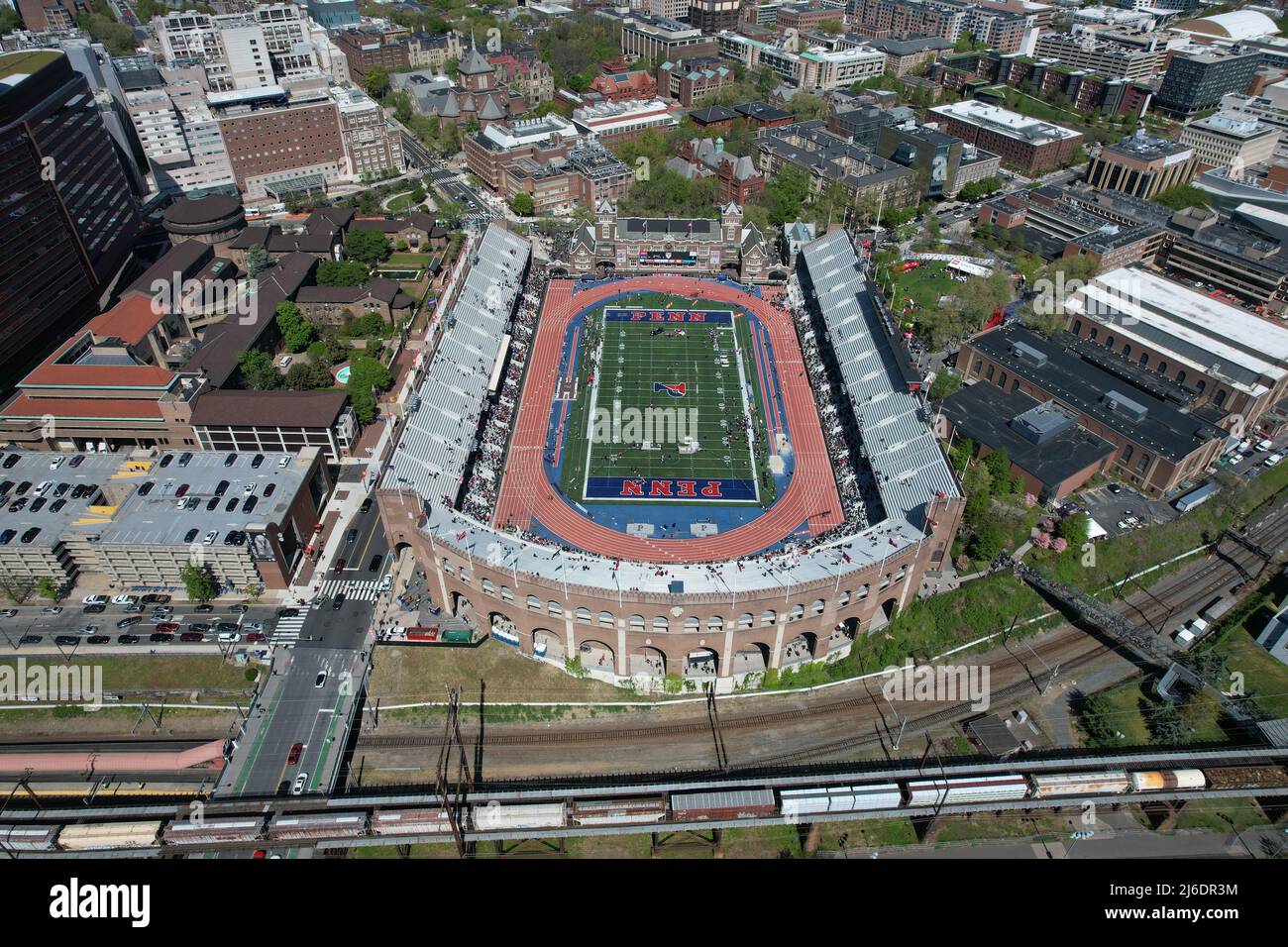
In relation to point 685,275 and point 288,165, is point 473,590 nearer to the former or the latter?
point 685,275

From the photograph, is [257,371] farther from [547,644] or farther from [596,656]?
[596,656]

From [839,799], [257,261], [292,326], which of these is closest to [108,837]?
[839,799]

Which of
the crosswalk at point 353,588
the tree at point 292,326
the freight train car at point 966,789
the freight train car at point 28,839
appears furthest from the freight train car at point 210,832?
the tree at point 292,326

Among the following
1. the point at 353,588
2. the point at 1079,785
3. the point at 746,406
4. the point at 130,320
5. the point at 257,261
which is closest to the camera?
the point at 1079,785

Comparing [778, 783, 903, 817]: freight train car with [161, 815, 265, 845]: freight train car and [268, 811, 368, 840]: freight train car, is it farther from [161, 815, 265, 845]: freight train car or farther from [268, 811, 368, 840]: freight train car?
[161, 815, 265, 845]: freight train car

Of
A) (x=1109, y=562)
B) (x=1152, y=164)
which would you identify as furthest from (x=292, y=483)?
(x=1152, y=164)
